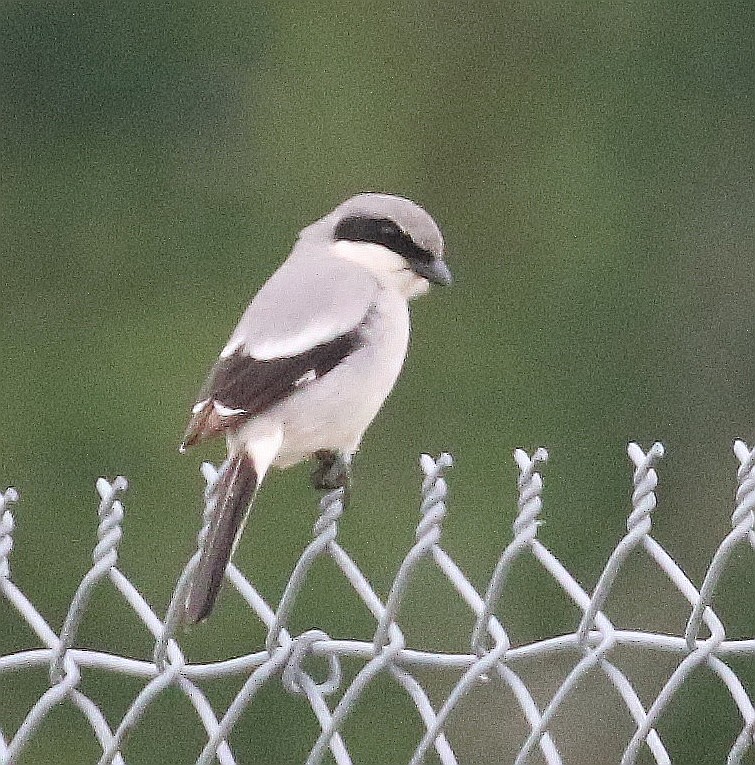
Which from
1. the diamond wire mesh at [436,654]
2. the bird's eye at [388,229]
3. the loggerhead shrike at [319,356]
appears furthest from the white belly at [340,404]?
the diamond wire mesh at [436,654]

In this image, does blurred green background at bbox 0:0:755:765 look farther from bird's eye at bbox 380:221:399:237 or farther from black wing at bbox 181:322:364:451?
black wing at bbox 181:322:364:451

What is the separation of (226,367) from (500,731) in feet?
6.97

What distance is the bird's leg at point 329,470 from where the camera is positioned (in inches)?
63.9

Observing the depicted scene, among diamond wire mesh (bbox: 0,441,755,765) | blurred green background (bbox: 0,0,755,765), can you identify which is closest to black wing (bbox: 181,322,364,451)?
diamond wire mesh (bbox: 0,441,755,765)

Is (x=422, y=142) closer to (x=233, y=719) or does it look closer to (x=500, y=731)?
(x=500, y=731)

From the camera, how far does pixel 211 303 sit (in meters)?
5.35

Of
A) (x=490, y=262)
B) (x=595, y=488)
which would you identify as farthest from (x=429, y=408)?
Result: (x=490, y=262)

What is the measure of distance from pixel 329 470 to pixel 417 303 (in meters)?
3.40

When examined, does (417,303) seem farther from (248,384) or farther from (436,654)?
(436,654)

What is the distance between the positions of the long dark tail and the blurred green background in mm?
2147

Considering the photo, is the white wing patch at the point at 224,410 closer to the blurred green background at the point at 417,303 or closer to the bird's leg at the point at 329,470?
the bird's leg at the point at 329,470

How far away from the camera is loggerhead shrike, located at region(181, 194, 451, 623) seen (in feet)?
4.92

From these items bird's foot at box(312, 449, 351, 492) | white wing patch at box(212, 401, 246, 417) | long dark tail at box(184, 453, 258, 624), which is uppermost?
white wing patch at box(212, 401, 246, 417)

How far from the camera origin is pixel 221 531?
1.28 metres
